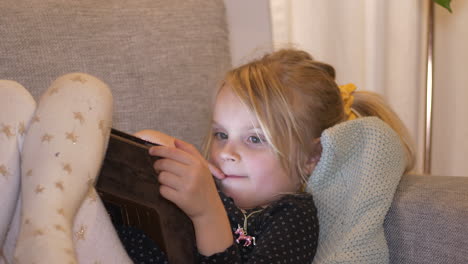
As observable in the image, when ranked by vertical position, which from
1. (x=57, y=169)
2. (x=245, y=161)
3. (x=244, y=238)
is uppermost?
(x=57, y=169)

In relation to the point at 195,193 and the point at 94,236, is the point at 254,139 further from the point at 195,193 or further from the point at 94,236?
the point at 94,236

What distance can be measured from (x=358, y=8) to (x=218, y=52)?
0.78m

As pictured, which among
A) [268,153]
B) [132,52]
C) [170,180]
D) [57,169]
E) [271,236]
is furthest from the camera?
[132,52]

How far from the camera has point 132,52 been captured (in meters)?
1.11

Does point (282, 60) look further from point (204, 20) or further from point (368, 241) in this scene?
point (368, 241)

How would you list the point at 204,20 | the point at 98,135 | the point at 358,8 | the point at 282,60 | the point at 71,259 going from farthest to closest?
1. the point at 358,8
2. the point at 204,20
3. the point at 282,60
4. the point at 98,135
5. the point at 71,259

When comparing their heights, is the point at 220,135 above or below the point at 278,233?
above

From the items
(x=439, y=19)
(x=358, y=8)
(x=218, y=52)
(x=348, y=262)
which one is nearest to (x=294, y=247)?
(x=348, y=262)

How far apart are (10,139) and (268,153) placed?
0.46 meters

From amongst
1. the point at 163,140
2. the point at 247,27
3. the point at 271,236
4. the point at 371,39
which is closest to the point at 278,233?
the point at 271,236

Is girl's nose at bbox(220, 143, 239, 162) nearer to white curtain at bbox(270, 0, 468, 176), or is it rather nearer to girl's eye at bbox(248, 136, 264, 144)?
girl's eye at bbox(248, 136, 264, 144)

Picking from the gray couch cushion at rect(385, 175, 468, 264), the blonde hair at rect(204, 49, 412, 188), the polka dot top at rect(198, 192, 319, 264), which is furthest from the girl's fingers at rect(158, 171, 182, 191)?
the gray couch cushion at rect(385, 175, 468, 264)

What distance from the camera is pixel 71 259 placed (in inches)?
23.2

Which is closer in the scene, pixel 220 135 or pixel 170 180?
pixel 170 180
